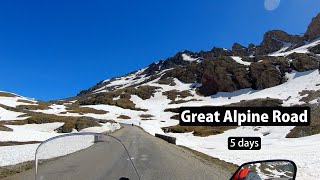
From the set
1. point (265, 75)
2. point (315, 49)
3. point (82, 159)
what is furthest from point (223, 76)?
point (82, 159)

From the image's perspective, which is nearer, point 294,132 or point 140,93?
point 294,132

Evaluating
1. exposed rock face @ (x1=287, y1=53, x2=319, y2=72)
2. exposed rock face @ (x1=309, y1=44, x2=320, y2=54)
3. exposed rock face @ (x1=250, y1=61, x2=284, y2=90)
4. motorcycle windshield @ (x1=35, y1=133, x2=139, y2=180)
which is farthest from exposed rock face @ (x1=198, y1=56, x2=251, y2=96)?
motorcycle windshield @ (x1=35, y1=133, x2=139, y2=180)

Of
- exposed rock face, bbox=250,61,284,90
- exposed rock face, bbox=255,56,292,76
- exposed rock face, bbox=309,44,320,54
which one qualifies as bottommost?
exposed rock face, bbox=250,61,284,90

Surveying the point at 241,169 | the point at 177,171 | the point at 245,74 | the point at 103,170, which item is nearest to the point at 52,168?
the point at 103,170

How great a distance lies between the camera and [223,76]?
16850 cm

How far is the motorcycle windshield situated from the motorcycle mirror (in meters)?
1.26

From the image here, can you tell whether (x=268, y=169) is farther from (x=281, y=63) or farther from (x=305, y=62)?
(x=281, y=63)

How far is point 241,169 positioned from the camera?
13.0ft

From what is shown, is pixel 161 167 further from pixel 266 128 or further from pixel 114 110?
pixel 114 110

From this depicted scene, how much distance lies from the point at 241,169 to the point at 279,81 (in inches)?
5948

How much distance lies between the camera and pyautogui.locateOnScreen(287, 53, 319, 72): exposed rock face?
144m

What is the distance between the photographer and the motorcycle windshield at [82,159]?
13.7 ft

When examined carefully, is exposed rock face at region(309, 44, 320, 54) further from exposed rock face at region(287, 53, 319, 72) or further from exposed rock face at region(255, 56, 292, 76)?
exposed rock face at region(255, 56, 292, 76)

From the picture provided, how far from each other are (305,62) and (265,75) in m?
15.9
